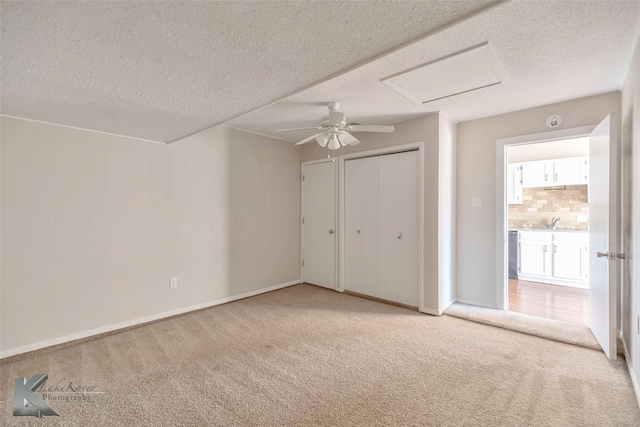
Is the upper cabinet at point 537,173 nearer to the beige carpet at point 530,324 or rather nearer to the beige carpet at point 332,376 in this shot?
the beige carpet at point 530,324

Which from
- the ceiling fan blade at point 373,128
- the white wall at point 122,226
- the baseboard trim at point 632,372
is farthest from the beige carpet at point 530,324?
the white wall at point 122,226

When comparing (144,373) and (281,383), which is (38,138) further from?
(281,383)

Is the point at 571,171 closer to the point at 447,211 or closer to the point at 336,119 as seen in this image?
the point at 447,211

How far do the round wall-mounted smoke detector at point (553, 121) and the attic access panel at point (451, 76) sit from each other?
3.61 ft

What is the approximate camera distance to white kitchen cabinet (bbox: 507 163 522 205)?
543 centimetres

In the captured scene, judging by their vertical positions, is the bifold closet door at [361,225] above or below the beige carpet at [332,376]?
above

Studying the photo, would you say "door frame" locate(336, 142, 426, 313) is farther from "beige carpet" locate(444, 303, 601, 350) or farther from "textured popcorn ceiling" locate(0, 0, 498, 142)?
"textured popcorn ceiling" locate(0, 0, 498, 142)

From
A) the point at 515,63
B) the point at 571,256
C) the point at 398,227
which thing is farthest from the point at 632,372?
the point at 571,256

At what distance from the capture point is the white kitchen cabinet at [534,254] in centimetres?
486

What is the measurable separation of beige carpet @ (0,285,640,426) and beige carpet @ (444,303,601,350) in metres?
0.11

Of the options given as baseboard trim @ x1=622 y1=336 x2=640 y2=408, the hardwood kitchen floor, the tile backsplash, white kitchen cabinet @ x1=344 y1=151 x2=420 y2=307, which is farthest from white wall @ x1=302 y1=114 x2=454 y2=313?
the tile backsplash

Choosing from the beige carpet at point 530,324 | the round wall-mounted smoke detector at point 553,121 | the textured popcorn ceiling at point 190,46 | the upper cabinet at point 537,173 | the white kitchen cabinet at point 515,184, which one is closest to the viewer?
the textured popcorn ceiling at point 190,46

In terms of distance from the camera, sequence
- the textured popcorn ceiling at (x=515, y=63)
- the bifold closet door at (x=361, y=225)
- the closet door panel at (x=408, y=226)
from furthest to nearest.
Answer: the bifold closet door at (x=361, y=225) → the closet door panel at (x=408, y=226) → the textured popcorn ceiling at (x=515, y=63)

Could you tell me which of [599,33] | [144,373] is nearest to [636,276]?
[599,33]
